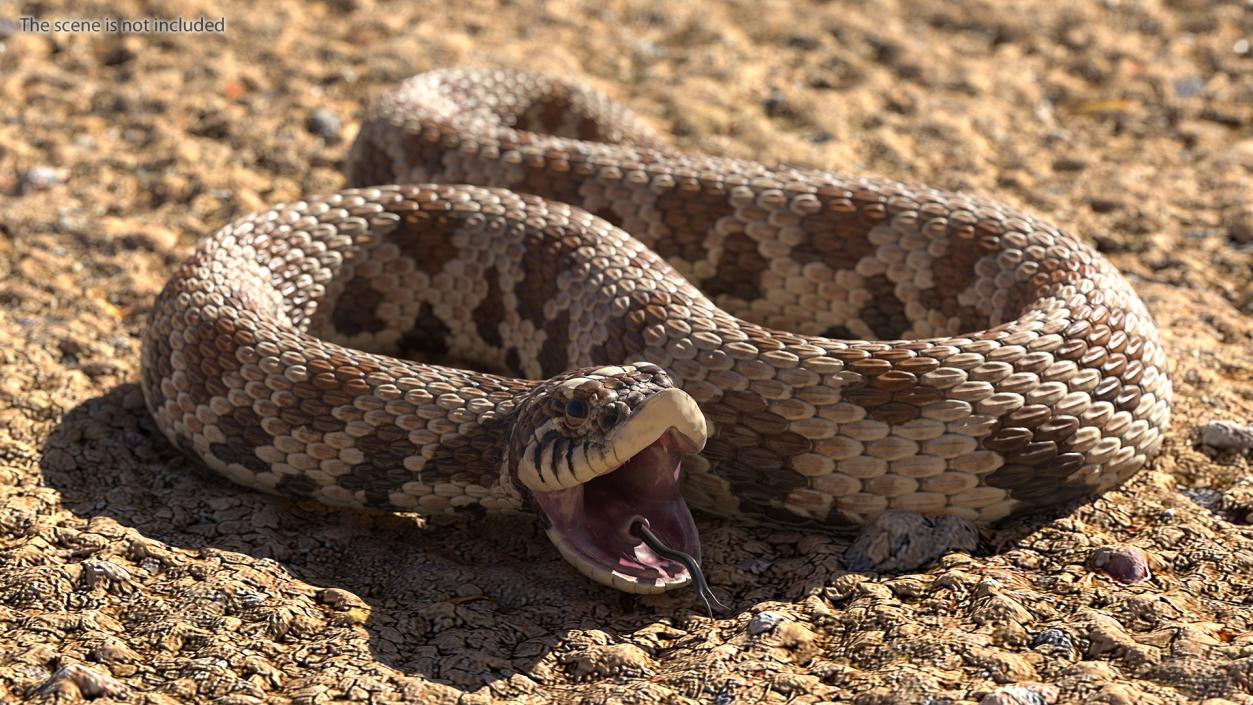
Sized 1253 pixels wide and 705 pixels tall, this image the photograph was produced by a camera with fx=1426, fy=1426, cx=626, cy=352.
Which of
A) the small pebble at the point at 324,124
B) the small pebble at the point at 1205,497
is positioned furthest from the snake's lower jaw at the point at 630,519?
the small pebble at the point at 324,124

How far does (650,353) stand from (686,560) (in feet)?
3.30

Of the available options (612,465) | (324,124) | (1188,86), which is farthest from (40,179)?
(1188,86)

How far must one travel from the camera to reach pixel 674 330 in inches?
225

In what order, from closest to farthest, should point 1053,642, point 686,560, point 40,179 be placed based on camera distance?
point 1053,642 → point 686,560 → point 40,179

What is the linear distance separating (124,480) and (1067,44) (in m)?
7.40

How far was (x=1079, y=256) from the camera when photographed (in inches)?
248

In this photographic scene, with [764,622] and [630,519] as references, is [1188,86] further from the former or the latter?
[764,622]

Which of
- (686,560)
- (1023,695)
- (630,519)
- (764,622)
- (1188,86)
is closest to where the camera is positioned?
(1023,695)

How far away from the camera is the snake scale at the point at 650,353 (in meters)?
5.32

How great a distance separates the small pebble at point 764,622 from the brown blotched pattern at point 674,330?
0.62 m

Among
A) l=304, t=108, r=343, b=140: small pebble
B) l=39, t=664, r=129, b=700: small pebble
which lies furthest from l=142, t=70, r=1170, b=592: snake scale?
l=304, t=108, r=343, b=140: small pebble

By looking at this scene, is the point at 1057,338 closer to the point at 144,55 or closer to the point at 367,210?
the point at 367,210

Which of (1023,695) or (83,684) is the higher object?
(1023,695)

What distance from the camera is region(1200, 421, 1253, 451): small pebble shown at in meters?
5.98
